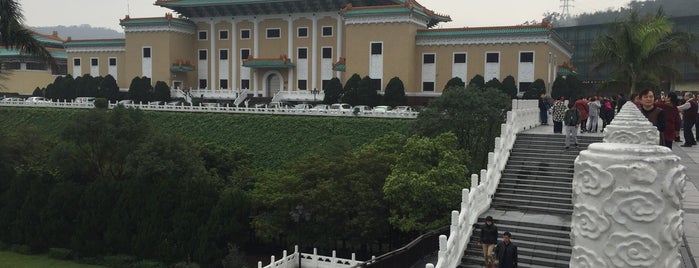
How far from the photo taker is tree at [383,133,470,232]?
16.1 m

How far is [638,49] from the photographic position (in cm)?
2439

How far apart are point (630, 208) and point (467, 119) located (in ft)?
60.3

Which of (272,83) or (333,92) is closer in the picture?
(333,92)

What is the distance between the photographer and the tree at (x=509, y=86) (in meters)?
35.4

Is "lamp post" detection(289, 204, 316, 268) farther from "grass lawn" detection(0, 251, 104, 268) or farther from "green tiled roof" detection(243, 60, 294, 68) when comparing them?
"green tiled roof" detection(243, 60, 294, 68)

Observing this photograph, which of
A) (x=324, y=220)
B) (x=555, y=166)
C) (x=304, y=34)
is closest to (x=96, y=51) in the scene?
(x=304, y=34)

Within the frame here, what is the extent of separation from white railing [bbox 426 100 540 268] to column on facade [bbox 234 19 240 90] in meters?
34.2

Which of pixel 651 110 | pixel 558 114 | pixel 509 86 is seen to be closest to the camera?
pixel 651 110

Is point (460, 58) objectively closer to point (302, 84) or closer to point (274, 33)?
point (302, 84)

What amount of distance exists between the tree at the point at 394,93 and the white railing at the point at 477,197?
19186 millimetres

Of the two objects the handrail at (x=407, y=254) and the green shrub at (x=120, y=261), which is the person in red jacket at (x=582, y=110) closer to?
the handrail at (x=407, y=254)

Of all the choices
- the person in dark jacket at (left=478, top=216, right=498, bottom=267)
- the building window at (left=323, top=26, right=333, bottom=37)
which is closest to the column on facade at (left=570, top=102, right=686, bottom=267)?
the person in dark jacket at (left=478, top=216, right=498, bottom=267)

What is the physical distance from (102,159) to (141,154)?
Answer: 3233 millimetres

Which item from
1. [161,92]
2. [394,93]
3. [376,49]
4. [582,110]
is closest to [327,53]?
[376,49]
